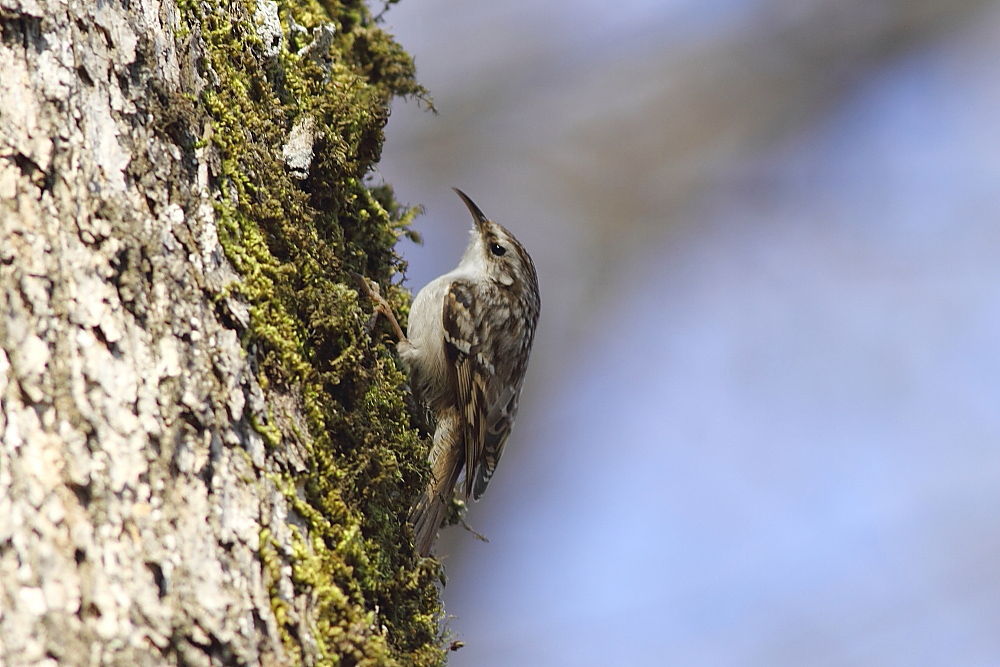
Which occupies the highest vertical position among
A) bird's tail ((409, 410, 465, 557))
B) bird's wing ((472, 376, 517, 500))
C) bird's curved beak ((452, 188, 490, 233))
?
bird's curved beak ((452, 188, 490, 233))

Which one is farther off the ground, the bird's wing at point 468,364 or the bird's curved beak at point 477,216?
the bird's curved beak at point 477,216

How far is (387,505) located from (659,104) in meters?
4.98

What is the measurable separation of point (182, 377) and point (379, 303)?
3.45 ft

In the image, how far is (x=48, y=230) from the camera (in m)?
1.33

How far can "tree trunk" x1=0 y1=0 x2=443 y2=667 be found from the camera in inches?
47.0

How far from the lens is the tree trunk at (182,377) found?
3.92ft

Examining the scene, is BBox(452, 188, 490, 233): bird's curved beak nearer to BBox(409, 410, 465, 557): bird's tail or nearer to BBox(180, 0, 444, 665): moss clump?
BBox(409, 410, 465, 557): bird's tail

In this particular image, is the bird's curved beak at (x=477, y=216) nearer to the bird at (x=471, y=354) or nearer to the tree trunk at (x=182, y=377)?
the bird at (x=471, y=354)

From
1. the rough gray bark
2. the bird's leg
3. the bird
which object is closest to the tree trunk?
the rough gray bark

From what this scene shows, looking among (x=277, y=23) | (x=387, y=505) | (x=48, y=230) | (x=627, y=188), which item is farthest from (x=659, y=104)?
(x=48, y=230)

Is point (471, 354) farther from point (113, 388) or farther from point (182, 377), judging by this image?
point (113, 388)

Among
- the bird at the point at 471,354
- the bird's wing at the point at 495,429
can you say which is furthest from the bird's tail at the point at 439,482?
the bird's wing at the point at 495,429

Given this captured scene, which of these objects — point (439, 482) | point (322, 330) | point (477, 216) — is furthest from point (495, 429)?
point (322, 330)

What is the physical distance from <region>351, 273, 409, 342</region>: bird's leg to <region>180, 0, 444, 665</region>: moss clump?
49mm
